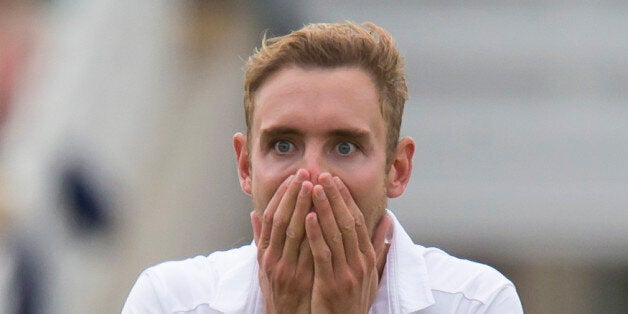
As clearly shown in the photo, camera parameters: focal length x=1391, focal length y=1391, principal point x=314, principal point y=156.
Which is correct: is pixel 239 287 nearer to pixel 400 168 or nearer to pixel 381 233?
pixel 381 233

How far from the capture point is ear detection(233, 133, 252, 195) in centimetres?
367

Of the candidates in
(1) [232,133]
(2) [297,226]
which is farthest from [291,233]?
(1) [232,133]

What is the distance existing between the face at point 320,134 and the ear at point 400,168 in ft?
0.39

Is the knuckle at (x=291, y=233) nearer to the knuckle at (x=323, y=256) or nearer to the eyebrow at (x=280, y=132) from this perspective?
the knuckle at (x=323, y=256)

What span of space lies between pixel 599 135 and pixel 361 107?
12.4ft

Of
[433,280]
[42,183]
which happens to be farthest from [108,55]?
[433,280]

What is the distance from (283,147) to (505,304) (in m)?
0.75

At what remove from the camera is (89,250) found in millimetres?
5605

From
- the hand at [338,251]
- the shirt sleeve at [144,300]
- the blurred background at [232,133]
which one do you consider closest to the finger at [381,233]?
the hand at [338,251]

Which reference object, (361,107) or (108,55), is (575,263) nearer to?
(108,55)

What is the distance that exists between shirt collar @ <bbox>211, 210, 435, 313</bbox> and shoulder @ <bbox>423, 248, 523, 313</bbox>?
0.05 meters

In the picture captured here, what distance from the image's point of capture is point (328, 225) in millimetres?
3350

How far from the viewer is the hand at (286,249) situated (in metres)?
3.34

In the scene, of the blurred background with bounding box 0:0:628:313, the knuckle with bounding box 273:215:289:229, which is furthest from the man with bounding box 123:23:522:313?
the blurred background with bounding box 0:0:628:313
